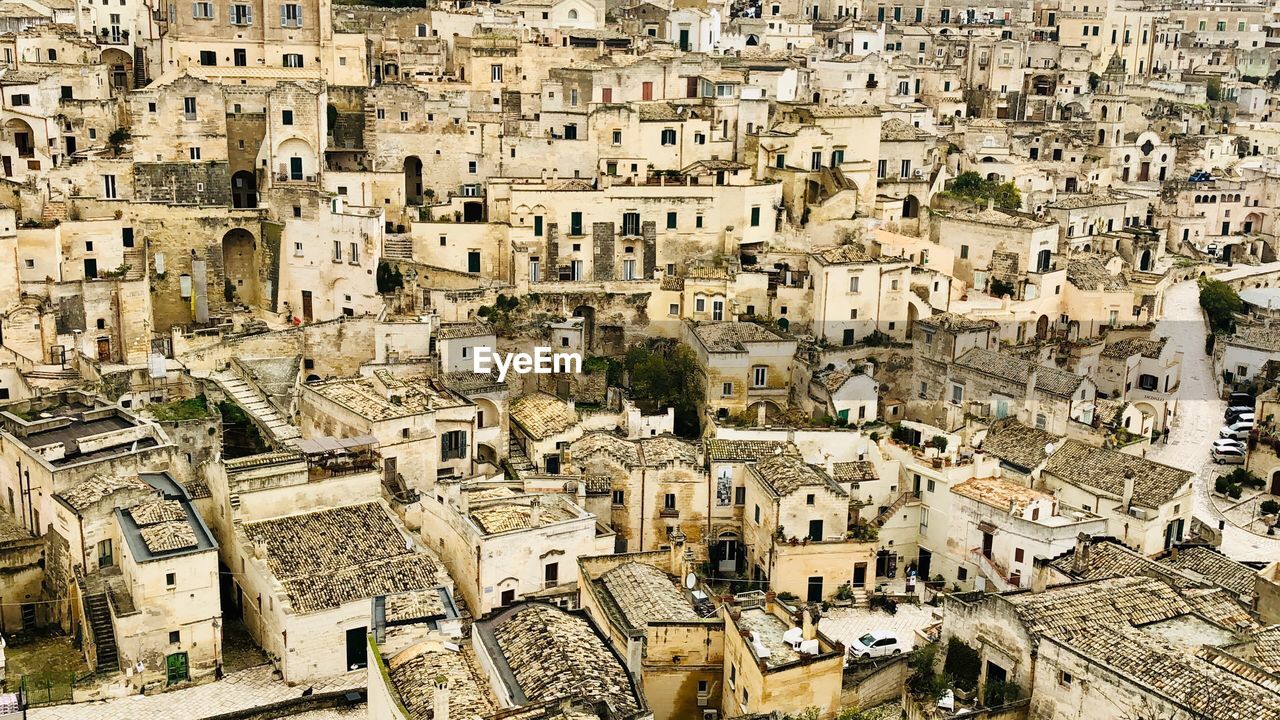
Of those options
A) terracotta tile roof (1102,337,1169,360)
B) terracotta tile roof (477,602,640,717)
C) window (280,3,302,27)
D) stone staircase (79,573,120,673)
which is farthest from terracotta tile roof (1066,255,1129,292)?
stone staircase (79,573,120,673)

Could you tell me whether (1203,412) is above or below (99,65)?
below

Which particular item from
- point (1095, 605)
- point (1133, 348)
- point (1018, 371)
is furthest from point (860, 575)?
point (1133, 348)

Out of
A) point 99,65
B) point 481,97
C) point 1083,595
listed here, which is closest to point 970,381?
point 1083,595

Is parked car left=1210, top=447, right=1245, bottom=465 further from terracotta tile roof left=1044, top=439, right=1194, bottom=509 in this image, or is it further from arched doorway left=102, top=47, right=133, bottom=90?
arched doorway left=102, top=47, right=133, bottom=90

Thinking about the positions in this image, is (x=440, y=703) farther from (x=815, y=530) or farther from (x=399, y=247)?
(x=399, y=247)

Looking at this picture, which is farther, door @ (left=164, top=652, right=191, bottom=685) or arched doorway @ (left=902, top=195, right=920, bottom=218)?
arched doorway @ (left=902, top=195, right=920, bottom=218)

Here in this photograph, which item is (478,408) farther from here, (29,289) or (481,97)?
(481,97)
